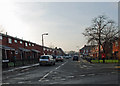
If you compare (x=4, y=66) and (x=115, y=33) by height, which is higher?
(x=115, y=33)

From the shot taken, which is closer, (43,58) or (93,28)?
(43,58)

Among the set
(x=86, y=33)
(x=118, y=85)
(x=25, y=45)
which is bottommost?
(x=118, y=85)

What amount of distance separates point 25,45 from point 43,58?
73.1ft

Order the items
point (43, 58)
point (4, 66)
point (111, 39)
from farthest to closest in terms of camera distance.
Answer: point (111, 39) < point (43, 58) < point (4, 66)

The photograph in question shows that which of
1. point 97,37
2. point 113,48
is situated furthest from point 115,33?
point 113,48

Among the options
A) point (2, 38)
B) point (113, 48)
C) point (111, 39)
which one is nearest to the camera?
point (2, 38)

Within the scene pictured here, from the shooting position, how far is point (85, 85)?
8.27 metres

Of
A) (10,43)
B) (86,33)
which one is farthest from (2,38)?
(86,33)

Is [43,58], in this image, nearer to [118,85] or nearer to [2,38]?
[2,38]

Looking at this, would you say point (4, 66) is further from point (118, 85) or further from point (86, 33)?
point (86, 33)

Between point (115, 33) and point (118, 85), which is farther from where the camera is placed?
point (115, 33)

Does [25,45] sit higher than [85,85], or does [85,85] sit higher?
[25,45]

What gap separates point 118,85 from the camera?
327 inches

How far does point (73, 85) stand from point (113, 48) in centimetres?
4895
